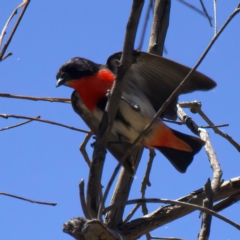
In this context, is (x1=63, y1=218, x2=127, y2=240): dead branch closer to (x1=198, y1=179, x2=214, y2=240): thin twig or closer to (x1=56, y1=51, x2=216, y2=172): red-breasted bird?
(x1=198, y1=179, x2=214, y2=240): thin twig

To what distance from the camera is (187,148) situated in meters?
3.80

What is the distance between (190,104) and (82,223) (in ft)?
5.92

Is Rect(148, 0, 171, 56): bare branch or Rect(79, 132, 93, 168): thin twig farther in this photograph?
Rect(148, 0, 171, 56): bare branch

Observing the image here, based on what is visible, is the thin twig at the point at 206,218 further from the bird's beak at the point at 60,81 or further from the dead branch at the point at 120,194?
the bird's beak at the point at 60,81

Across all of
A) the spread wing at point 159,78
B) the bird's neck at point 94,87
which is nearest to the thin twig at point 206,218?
A: the spread wing at point 159,78

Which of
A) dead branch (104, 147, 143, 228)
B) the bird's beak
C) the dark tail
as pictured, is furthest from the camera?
the bird's beak

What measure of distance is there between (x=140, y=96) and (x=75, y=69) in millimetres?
558

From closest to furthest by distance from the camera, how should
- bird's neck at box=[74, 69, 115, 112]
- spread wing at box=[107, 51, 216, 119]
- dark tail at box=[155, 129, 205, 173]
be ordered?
spread wing at box=[107, 51, 216, 119]
bird's neck at box=[74, 69, 115, 112]
dark tail at box=[155, 129, 205, 173]

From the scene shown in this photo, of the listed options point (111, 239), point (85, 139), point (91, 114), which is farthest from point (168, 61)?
point (111, 239)

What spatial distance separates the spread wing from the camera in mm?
3080

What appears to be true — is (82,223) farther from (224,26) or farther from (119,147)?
(119,147)

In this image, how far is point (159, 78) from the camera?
3496mm

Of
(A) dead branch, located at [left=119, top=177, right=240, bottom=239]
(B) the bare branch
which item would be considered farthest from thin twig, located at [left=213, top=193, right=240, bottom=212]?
(B) the bare branch

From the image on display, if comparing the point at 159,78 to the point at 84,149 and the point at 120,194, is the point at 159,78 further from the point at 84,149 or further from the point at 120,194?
the point at 120,194
